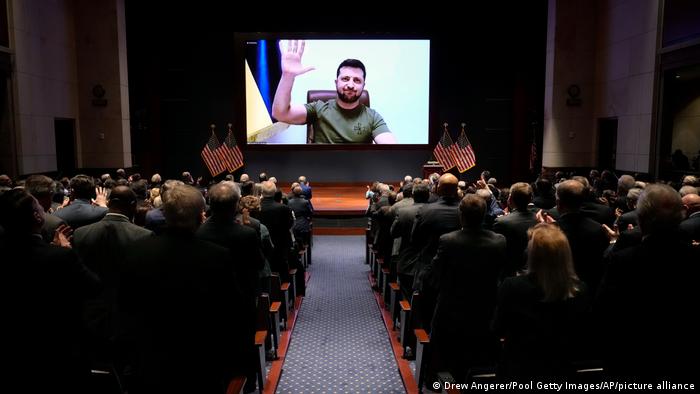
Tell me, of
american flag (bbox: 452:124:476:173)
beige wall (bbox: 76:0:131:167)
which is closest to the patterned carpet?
american flag (bbox: 452:124:476:173)

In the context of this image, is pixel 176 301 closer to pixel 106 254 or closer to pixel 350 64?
pixel 106 254

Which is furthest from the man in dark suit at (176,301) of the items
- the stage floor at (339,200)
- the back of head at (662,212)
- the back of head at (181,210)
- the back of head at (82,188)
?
the stage floor at (339,200)

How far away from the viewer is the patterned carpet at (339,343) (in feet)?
12.7

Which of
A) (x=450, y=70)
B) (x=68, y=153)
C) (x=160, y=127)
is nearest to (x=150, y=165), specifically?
(x=160, y=127)

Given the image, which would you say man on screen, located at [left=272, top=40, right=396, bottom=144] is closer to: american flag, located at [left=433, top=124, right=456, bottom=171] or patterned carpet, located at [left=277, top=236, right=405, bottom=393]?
american flag, located at [left=433, top=124, right=456, bottom=171]

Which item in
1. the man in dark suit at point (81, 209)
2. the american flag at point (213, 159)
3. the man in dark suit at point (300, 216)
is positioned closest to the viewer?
the man in dark suit at point (81, 209)

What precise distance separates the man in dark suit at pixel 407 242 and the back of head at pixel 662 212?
2.20 meters

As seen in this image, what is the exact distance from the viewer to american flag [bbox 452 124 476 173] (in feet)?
43.7

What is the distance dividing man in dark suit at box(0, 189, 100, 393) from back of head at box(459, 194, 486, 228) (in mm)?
1868

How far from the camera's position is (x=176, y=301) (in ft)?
6.90

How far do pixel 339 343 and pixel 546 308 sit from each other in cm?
285

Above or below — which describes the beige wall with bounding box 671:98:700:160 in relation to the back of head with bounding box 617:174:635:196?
above

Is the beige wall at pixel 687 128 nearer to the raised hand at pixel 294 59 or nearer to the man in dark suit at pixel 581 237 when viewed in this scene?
the man in dark suit at pixel 581 237

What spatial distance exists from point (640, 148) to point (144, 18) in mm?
11743
